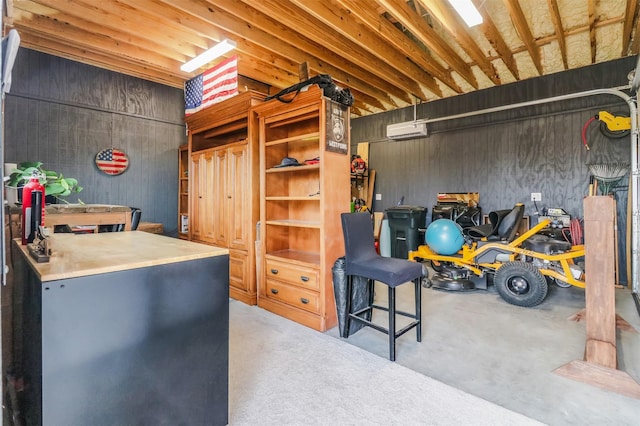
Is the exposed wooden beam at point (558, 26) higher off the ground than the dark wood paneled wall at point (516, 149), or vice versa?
the exposed wooden beam at point (558, 26)

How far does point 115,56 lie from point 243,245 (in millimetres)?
3299

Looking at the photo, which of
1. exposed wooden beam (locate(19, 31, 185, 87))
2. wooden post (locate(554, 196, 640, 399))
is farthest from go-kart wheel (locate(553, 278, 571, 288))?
exposed wooden beam (locate(19, 31, 185, 87))

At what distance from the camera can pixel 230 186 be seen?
3.87 m

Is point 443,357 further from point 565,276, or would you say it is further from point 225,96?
point 225,96

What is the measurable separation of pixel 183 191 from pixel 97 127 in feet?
5.12

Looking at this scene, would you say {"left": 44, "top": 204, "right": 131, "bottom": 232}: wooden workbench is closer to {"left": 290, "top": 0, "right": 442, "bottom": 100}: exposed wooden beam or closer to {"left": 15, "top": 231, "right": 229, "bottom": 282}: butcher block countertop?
{"left": 15, "top": 231, "right": 229, "bottom": 282}: butcher block countertop

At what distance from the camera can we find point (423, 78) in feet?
16.8

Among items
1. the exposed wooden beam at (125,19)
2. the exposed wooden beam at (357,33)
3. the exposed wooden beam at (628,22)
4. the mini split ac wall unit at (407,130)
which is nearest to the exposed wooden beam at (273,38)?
the exposed wooden beam at (357,33)

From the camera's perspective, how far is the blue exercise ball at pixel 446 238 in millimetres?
4223

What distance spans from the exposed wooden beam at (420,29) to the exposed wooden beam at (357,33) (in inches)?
17.8

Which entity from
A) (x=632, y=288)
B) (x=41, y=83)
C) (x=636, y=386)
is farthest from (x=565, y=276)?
(x=41, y=83)

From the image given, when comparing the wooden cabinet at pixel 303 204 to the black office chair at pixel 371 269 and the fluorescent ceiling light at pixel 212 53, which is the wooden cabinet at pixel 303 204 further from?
the fluorescent ceiling light at pixel 212 53

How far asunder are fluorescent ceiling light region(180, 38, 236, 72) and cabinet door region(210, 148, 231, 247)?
1193mm

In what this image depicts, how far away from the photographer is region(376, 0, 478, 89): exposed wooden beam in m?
3.20
